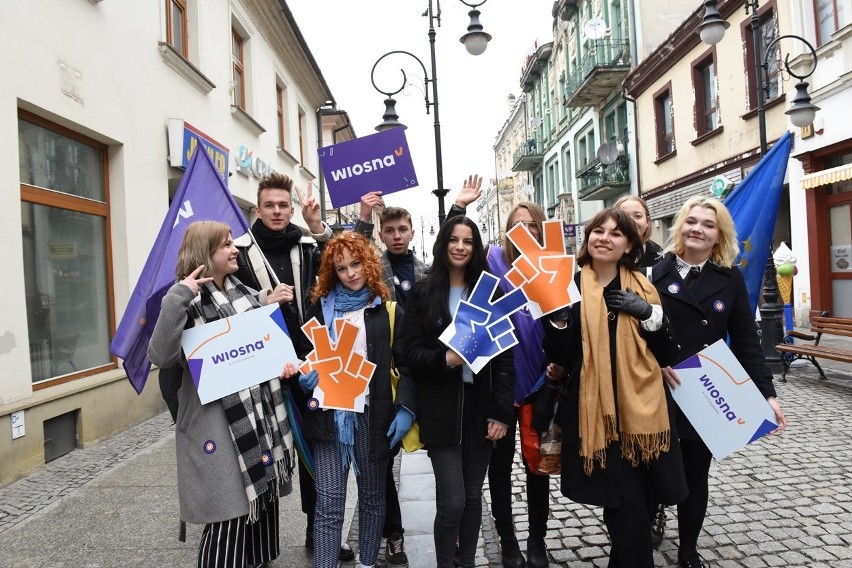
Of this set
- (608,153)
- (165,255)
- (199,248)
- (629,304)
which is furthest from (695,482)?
(608,153)

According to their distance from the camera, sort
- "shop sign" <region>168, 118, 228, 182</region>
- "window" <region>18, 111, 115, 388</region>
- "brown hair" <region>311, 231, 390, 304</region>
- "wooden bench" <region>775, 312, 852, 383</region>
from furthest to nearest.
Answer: "shop sign" <region>168, 118, 228, 182</region>
"wooden bench" <region>775, 312, 852, 383</region>
"window" <region>18, 111, 115, 388</region>
"brown hair" <region>311, 231, 390, 304</region>

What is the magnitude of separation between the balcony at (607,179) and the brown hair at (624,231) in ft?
61.2

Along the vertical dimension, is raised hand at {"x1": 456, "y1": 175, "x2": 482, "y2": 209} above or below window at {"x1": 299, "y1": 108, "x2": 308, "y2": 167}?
below

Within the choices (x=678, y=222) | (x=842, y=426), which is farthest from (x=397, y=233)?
(x=842, y=426)

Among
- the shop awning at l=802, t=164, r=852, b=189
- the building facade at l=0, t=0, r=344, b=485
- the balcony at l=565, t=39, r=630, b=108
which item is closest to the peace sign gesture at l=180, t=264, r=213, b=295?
the building facade at l=0, t=0, r=344, b=485

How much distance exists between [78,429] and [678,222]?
5.43 metres

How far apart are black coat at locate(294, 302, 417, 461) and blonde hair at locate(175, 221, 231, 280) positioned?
0.76m

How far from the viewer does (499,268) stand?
10.9 feet

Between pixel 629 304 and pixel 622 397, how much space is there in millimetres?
408

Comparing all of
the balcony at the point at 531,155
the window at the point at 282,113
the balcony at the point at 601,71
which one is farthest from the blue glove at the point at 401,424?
the balcony at the point at 531,155

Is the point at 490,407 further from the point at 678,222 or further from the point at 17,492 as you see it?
the point at 17,492

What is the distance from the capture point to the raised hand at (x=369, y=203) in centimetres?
378

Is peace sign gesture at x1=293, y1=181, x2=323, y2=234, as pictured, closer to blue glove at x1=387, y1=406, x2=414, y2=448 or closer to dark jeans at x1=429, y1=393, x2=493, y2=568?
blue glove at x1=387, y1=406, x2=414, y2=448

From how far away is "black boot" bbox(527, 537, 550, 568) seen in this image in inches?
122
